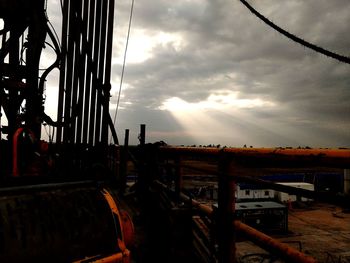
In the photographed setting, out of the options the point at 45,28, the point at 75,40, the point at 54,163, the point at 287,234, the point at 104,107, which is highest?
the point at 45,28

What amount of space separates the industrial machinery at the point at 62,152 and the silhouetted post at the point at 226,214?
768 millimetres

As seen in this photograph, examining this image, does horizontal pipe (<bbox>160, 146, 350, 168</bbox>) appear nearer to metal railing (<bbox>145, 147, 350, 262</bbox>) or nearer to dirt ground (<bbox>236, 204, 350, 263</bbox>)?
metal railing (<bbox>145, 147, 350, 262</bbox>)

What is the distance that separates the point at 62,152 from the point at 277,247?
382cm

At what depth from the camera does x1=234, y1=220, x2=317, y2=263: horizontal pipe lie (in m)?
1.65

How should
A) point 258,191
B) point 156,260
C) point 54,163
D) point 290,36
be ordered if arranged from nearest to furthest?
point 290,36 → point 156,260 → point 54,163 → point 258,191

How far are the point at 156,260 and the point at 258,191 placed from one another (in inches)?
994

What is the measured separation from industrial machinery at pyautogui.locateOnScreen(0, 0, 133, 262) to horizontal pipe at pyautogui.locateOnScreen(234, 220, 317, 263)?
35.7 inches

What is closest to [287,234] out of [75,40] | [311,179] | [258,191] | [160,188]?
[258,191]

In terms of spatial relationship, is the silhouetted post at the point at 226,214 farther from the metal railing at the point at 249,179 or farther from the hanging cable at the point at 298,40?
the hanging cable at the point at 298,40

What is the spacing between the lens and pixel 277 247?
1.82m

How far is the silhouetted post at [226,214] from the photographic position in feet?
7.88

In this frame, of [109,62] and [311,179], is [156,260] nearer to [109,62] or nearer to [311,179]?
[109,62]

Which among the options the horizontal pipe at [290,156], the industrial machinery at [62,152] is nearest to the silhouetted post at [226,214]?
the horizontal pipe at [290,156]

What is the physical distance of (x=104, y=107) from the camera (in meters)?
4.62
